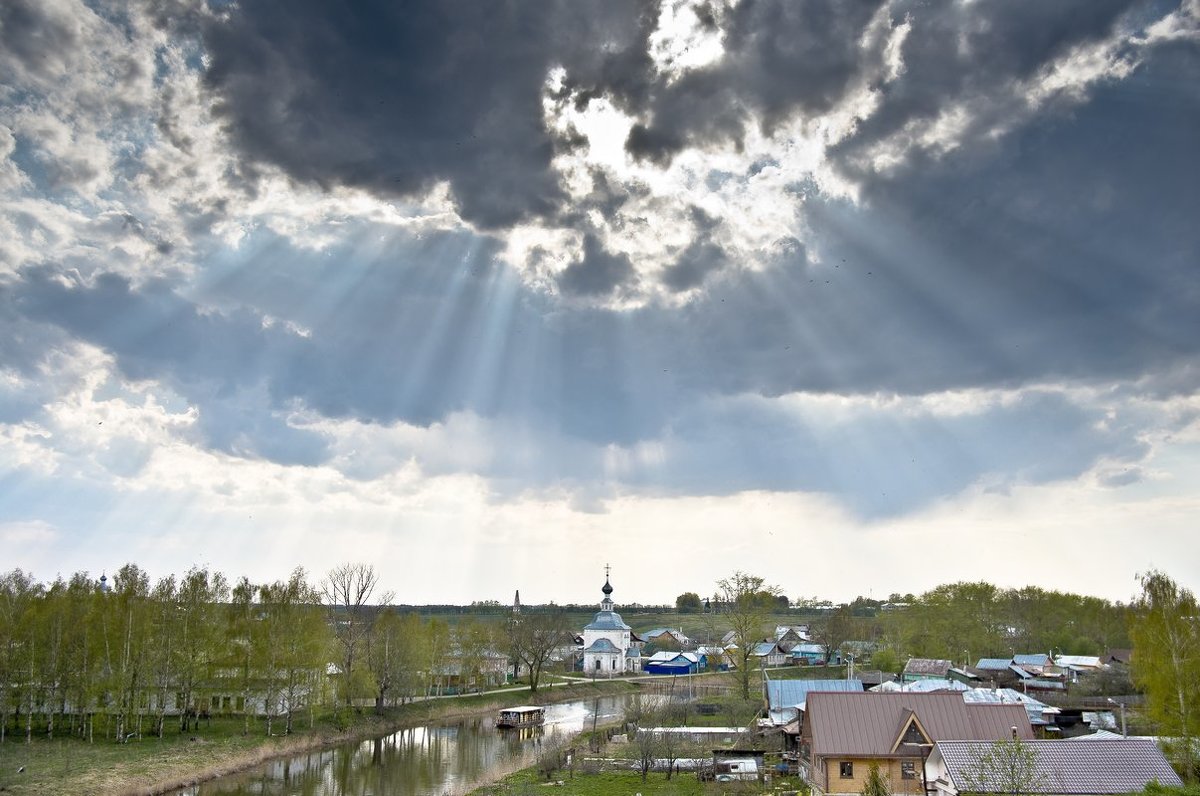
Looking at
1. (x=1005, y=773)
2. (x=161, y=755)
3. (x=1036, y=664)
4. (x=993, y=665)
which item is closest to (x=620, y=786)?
(x=1005, y=773)

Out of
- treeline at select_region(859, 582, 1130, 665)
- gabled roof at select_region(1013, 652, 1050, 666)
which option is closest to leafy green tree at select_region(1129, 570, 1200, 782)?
gabled roof at select_region(1013, 652, 1050, 666)

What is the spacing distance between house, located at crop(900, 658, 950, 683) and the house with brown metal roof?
143ft

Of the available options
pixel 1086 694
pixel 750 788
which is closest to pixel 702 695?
pixel 1086 694

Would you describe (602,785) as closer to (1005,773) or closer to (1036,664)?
(1005,773)

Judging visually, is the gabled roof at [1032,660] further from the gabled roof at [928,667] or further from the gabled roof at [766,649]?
the gabled roof at [766,649]

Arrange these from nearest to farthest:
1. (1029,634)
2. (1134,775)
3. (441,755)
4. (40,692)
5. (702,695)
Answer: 1. (1134,775)
2. (40,692)
3. (441,755)
4. (702,695)
5. (1029,634)

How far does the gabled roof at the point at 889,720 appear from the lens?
1437 inches

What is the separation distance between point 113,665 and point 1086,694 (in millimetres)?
72149

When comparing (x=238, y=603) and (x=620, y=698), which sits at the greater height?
(x=238, y=603)

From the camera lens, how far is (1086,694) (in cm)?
6800

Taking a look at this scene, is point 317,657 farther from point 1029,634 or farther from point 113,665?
point 1029,634

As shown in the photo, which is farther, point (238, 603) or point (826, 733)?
point (238, 603)

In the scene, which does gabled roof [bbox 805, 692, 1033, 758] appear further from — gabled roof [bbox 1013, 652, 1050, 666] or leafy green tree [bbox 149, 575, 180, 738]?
gabled roof [bbox 1013, 652, 1050, 666]

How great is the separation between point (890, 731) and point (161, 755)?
120 feet
